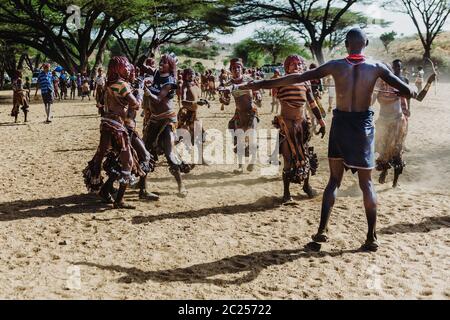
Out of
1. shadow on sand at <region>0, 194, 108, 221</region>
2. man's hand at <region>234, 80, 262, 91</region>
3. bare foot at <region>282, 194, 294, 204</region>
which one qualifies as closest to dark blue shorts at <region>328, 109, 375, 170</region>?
man's hand at <region>234, 80, 262, 91</region>

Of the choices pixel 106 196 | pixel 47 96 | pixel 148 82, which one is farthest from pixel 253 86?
pixel 47 96

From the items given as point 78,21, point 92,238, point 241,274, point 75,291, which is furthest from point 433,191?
point 78,21

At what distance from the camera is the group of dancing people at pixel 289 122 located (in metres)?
4.68

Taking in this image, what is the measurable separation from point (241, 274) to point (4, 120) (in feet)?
50.5

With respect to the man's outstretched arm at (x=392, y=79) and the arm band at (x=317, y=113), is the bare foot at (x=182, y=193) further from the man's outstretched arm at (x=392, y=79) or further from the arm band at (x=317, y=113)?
the man's outstretched arm at (x=392, y=79)

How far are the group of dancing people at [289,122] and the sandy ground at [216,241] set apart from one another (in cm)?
39

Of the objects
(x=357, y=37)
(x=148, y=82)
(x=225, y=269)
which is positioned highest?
(x=357, y=37)

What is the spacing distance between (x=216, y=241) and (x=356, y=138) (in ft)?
6.10

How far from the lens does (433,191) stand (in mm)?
7258

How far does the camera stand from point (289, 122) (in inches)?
262

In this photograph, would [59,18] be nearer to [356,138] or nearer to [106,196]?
[106,196]

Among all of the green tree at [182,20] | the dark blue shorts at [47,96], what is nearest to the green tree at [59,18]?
the green tree at [182,20]
